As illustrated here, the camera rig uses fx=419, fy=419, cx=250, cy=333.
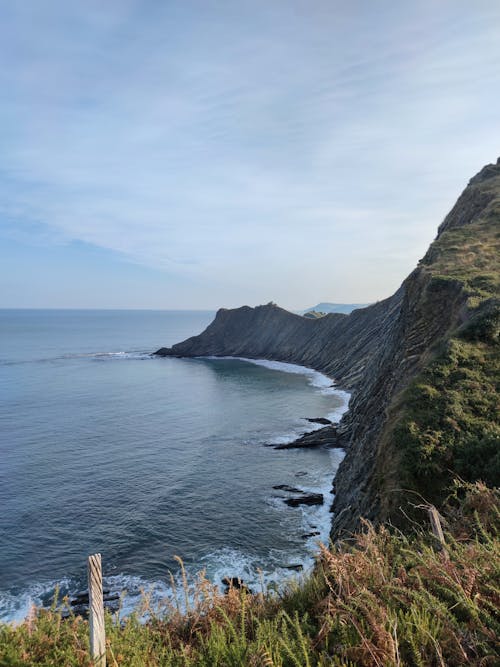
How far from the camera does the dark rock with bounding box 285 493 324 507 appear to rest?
1214 inches

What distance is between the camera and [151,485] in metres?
34.0

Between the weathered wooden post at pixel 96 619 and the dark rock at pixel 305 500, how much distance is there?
Answer: 26.7 metres

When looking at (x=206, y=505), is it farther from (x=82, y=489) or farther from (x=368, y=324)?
(x=368, y=324)

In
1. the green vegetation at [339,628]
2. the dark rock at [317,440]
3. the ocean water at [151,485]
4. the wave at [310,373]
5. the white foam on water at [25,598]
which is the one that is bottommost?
the white foam on water at [25,598]

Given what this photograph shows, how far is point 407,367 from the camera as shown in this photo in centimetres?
2530

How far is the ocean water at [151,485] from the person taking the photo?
78.2 feet

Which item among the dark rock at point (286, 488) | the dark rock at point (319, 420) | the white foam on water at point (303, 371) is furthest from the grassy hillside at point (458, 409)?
the white foam on water at point (303, 371)

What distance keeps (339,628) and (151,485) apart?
30693 mm

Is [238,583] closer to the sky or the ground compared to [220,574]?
closer to the sky

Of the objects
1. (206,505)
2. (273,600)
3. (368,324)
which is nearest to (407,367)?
(206,505)

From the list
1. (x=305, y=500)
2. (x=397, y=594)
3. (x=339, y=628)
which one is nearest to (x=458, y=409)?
(x=397, y=594)

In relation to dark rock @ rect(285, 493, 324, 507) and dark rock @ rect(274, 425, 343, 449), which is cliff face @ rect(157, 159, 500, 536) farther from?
dark rock @ rect(285, 493, 324, 507)

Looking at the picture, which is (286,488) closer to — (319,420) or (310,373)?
(319,420)

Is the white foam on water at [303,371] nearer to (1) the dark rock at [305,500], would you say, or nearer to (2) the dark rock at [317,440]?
(2) the dark rock at [317,440]
